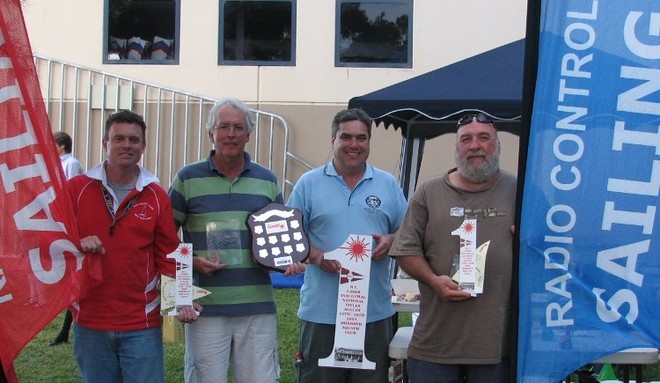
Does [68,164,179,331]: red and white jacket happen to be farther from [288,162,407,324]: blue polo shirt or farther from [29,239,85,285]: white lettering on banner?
[288,162,407,324]: blue polo shirt

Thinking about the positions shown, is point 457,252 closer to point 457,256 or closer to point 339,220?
point 457,256

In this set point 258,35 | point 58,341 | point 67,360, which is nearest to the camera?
point 67,360

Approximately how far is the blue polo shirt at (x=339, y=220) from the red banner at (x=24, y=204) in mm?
1278

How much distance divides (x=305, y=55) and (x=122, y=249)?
283 inches

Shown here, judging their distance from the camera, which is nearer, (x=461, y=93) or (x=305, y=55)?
(x=461, y=93)

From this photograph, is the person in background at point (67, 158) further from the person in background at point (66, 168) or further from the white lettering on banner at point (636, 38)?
the white lettering on banner at point (636, 38)

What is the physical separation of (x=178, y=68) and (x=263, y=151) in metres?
1.50

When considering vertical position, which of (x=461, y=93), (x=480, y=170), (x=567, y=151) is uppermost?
(x=461, y=93)

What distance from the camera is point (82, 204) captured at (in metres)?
3.64

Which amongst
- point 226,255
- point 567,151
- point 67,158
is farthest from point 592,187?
point 67,158

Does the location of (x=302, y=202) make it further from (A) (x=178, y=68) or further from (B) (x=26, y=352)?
(A) (x=178, y=68)

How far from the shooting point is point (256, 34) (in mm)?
10703

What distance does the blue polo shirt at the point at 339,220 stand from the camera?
409 centimetres

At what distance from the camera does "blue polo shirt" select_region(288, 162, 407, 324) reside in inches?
161
